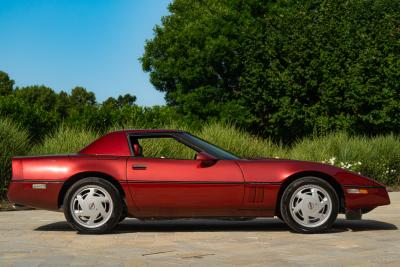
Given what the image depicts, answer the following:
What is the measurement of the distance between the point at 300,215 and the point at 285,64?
3574cm

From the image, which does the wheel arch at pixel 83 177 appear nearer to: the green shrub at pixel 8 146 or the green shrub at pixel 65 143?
the green shrub at pixel 8 146

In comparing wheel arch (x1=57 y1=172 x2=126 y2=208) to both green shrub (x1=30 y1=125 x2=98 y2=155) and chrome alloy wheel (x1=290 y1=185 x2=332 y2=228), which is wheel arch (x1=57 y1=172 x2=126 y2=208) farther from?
green shrub (x1=30 y1=125 x2=98 y2=155)

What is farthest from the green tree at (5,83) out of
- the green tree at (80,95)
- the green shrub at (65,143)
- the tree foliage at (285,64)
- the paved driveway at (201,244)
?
the paved driveway at (201,244)

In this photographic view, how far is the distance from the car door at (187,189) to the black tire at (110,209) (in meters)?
0.21

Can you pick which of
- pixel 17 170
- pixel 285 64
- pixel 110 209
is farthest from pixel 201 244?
pixel 285 64

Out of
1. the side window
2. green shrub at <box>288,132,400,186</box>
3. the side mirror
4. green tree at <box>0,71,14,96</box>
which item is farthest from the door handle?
green tree at <box>0,71,14,96</box>

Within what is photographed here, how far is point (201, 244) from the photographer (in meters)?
7.85

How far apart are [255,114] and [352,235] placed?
1410 inches

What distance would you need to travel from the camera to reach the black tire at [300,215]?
8.60 meters

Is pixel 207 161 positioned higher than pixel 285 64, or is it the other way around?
pixel 285 64

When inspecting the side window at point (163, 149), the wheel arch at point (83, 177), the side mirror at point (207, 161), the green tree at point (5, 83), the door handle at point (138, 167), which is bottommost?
the wheel arch at point (83, 177)

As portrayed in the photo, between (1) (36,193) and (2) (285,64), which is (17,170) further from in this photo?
(2) (285,64)

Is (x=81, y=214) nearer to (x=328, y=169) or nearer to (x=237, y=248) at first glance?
(x=237, y=248)

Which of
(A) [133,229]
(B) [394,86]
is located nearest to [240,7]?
(B) [394,86]
